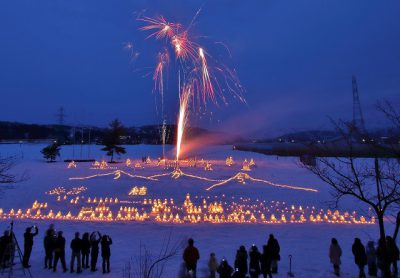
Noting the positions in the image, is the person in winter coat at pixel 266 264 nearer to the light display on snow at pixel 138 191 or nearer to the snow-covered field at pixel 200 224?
the snow-covered field at pixel 200 224

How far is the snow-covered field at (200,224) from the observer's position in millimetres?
10109

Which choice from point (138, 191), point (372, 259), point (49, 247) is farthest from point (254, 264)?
point (138, 191)

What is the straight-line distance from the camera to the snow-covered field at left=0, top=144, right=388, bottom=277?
10.1 meters

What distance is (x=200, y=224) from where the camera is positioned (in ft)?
47.8

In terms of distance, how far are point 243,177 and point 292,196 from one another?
499 cm

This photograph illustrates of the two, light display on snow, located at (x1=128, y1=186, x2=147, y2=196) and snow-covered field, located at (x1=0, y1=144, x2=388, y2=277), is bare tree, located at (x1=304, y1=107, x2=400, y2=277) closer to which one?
snow-covered field, located at (x1=0, y1=144, x2=388, y2=277)

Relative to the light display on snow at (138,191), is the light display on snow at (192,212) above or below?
below

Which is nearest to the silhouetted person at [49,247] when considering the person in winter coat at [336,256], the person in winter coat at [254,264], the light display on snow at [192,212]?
the person in winter coat at [254,264]

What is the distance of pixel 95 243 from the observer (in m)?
8.78

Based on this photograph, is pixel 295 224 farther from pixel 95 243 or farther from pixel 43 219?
pixel 43 219

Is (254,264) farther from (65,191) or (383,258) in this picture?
(65,191)

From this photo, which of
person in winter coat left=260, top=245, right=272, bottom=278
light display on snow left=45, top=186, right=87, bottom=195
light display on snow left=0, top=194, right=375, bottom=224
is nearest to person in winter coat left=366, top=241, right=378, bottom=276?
person in winter coat left=260, top=245, right=272, bottom=278

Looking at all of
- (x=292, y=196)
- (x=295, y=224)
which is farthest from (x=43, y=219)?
(x=292, y=196)

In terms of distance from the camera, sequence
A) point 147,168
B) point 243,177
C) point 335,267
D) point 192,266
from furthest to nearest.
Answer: point 147,168 < point 243,177 < point 335,267 < point 192,266
